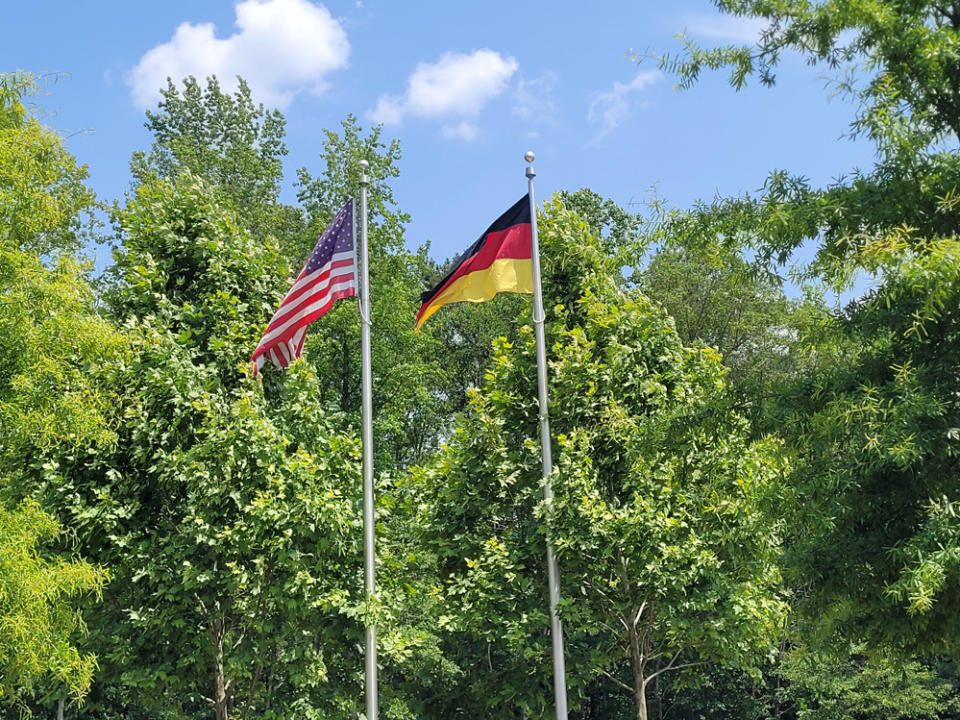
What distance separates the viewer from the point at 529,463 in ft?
55.3

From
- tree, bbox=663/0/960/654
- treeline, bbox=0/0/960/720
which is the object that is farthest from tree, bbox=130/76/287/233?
tree, bbox=663/0/960/654

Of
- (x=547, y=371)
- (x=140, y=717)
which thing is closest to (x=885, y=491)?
(x=547, y=371)

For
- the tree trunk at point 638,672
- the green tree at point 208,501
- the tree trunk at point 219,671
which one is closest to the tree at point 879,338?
the tree trunk at point 638,672

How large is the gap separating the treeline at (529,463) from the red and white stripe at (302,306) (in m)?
1.15

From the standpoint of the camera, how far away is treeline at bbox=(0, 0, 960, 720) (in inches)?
375

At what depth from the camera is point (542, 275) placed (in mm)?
17562

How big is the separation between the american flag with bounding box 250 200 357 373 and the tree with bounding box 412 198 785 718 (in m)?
3.53

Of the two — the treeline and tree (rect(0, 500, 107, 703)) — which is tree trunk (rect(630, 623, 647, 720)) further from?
tree (rect(0, 500, 107, 703))

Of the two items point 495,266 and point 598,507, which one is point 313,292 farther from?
point 598,507

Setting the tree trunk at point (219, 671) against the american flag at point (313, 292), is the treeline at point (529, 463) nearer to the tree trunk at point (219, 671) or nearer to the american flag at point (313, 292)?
the tree trunk at point (219, 671)

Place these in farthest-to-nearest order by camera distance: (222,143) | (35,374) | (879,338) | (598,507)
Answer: (222,143)
(598,507)
(35,374)
(879,338)

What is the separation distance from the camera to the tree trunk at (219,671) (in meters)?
15.3

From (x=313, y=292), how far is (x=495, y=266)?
3171 millimetres

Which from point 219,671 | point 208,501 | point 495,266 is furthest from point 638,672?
point 208,501
